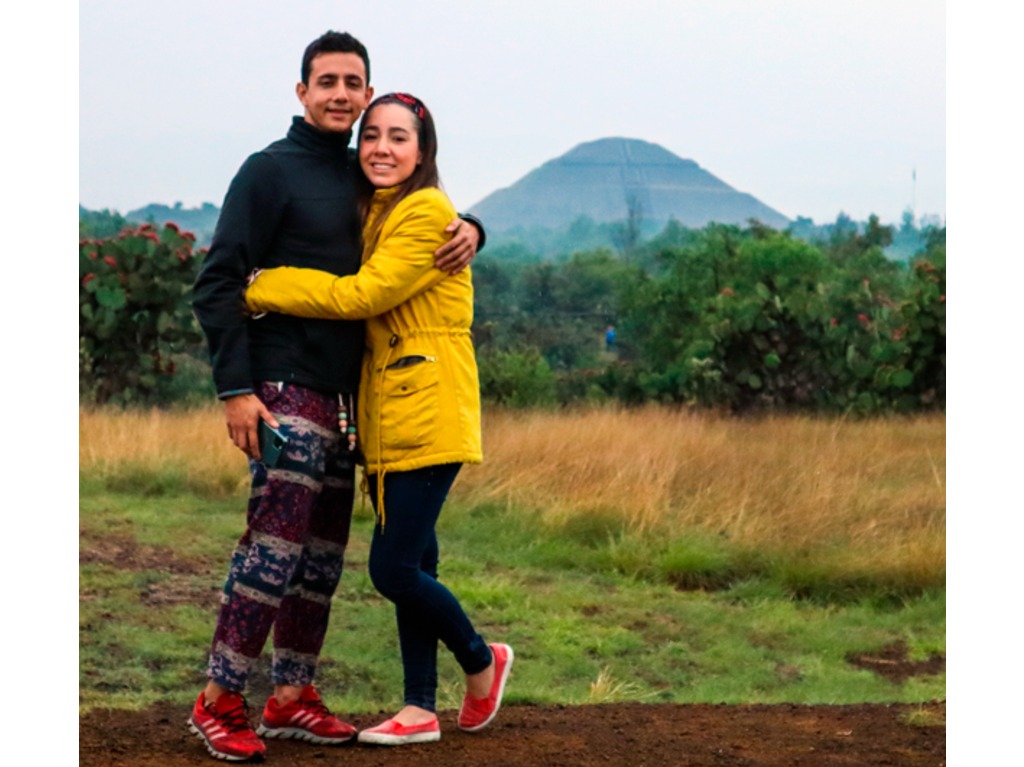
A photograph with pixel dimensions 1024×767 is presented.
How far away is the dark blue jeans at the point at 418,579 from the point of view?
156 inches

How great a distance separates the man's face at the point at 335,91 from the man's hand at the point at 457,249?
1.29 feet

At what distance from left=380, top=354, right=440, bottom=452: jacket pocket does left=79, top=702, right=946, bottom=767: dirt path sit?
2.78 feet

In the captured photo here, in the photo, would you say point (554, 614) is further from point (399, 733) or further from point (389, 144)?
point (389, 144)

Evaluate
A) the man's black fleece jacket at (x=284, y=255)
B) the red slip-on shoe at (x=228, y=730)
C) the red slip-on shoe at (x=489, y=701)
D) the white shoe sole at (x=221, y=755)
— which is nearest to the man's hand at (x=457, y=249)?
the man's black fleece jacket at (x=284, y=255)

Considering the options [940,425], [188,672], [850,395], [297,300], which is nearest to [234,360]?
[297,300]

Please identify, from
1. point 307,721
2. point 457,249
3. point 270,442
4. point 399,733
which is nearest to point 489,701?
point 399,733

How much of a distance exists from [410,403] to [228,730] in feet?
3.19

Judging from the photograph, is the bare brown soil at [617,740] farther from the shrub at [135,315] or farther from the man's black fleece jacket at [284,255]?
the shrub at [135,315]

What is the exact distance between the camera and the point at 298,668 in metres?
4.20

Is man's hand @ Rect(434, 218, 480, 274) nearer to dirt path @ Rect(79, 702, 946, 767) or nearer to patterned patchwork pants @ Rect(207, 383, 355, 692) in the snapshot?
patterned patchwork pants @ Rect(207, 383, 355, 692)

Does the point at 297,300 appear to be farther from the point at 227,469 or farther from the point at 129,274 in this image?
the point at 129,274

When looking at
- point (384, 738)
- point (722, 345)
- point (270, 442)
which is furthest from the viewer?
point (722, 345)

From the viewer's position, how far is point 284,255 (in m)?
3.96
